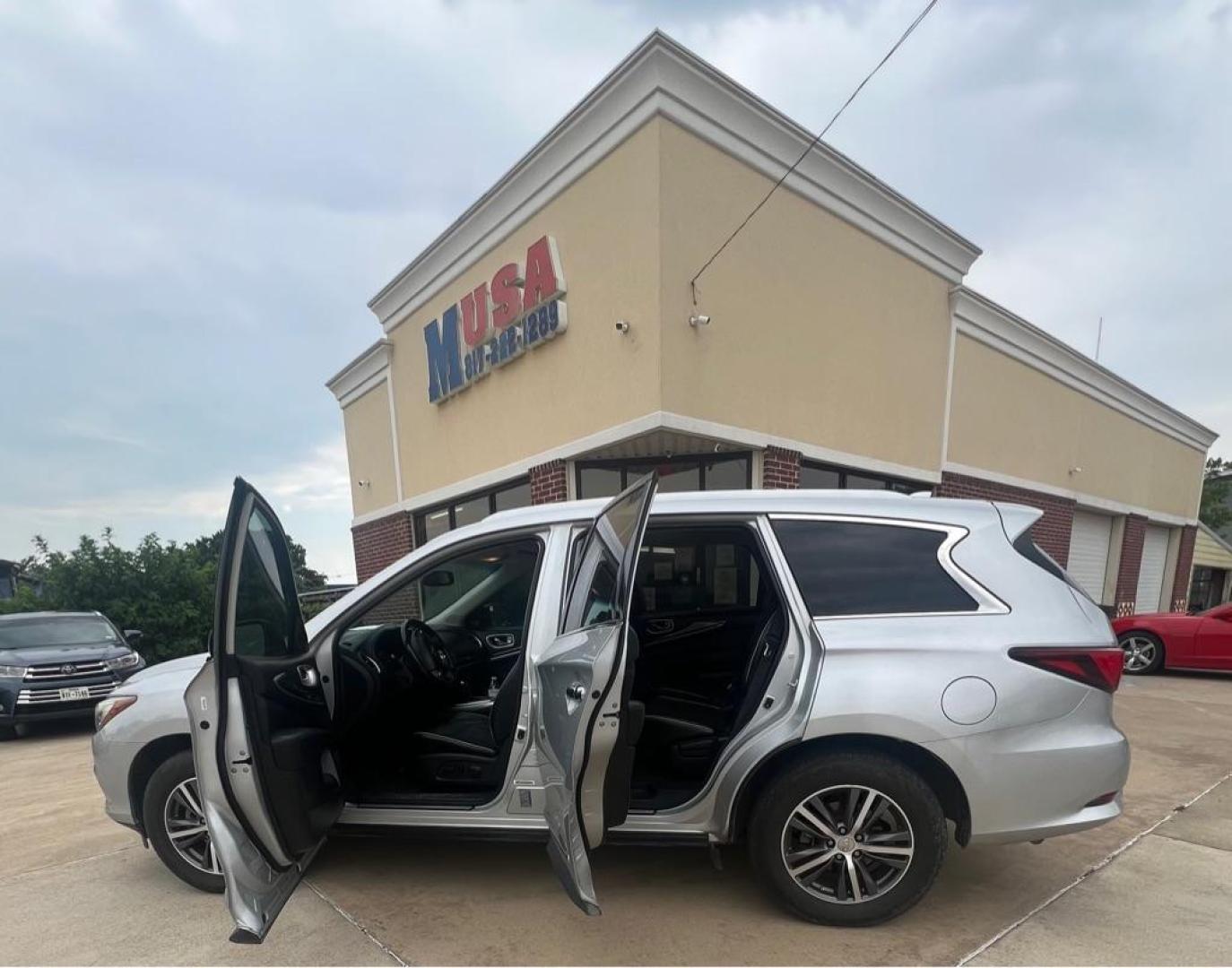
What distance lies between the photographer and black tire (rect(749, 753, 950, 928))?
223 cm

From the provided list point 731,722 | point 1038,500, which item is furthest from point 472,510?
point 1038,500

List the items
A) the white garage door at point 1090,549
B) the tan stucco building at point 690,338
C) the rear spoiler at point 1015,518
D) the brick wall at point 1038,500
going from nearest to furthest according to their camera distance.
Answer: the rear spoiler at point 1015,518, the tan stucco building at point 690,338, the brick wall at point 1038,500, the white garage door at point 1090,549

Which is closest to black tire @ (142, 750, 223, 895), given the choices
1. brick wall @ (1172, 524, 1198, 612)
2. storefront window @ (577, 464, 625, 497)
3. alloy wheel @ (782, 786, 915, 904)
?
alloy wheel @ (782, 786, 915, 904)

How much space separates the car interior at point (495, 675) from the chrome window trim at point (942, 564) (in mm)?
266

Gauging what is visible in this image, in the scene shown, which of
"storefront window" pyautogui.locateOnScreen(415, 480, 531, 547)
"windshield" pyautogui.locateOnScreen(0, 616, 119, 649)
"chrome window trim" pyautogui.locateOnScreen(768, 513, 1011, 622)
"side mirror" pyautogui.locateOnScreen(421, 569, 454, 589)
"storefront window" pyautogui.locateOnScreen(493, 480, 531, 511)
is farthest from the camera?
"storefront window" pyautogui.locateOnScreen(415, 480, 531, 547)

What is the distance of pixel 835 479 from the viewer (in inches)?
297

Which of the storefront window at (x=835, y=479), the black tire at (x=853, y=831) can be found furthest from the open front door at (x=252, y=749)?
the storefront window at (x=835, y=479)

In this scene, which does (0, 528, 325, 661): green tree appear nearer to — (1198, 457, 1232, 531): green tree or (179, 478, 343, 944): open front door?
(179, 478, 343, 944): open front door

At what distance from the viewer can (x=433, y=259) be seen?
877 centimetres

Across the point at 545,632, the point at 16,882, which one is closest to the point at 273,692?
the point at 545,632

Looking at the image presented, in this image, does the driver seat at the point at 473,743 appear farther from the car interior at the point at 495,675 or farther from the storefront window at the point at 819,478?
the storefront window at the point at 819,478

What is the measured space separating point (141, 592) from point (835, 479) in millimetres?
11615

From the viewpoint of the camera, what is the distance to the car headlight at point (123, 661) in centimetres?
661

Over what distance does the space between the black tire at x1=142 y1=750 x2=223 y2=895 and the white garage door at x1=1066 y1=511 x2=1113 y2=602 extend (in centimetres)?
1415
